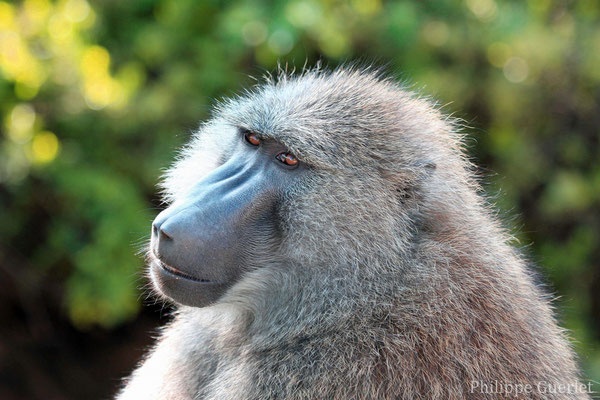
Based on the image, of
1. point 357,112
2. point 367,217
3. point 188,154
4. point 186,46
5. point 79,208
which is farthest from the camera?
point 186,46

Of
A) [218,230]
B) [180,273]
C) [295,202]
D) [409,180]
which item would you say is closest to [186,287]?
[180,273]

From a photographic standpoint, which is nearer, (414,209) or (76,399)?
(414,209)

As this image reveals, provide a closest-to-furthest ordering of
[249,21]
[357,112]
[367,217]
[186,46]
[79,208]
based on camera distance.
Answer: [367,217]
[357,112]
[249,21]
[79,208]
[186,46]

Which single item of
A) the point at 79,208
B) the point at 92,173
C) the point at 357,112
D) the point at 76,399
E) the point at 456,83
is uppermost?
the point at 357,112

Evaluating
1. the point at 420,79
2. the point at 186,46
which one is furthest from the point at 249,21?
the point at 420,79

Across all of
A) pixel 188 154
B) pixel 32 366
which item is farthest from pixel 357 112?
pixel 32 366

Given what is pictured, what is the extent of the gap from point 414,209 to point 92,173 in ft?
8.79

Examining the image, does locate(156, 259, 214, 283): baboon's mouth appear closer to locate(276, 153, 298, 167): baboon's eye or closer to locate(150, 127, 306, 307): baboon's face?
locate(150, 127, 306, 307): baboon's face

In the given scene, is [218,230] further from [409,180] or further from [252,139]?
[409,180]

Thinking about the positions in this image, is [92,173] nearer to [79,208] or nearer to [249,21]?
[79,208]

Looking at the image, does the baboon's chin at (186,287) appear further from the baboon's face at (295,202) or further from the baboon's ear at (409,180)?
the baboon's ear at (409,180)

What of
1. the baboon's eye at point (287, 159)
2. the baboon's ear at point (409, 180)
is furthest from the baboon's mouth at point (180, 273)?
the baboon's ear at point (409, 180)

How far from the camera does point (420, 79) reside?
4.49m

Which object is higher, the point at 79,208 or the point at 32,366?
the point at 79,208
